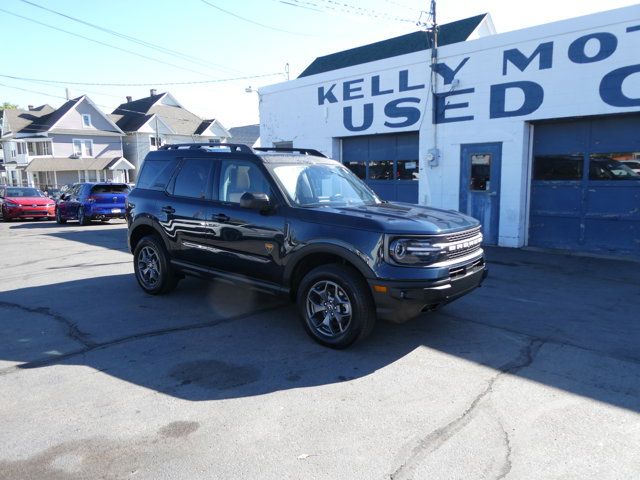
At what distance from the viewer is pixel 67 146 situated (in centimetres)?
4572

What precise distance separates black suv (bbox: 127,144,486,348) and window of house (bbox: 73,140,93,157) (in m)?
45.3

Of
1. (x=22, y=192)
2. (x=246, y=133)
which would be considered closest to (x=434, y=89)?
(x=22, y=192)

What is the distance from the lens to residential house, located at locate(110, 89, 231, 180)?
48.6 m

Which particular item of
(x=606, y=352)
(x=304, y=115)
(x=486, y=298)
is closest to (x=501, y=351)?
(x=606, y=352)

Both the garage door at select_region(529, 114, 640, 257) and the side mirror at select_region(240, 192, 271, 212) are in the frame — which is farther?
the garage door at select_region(529, 114, 640, 257)

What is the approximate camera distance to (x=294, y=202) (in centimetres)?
502

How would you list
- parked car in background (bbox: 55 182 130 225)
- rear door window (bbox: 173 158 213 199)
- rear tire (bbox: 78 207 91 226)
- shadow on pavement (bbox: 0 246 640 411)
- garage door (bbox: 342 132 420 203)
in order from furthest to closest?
rear tire (bbox: 78 207 91 226)
parked car in background (bbox: 55 182 130 225)
garage door (bbox: 342 132 420 203)
rear door window (bbox: 173 158 213 199)
shadow on pavement (bbox: 0 246 640 411)

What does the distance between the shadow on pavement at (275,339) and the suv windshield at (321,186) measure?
1440 millimetres

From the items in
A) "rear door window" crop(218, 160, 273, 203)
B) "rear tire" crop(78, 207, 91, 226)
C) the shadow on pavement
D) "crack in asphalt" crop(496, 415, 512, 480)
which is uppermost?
"rear door window" crop(218, 160, 273, 203)

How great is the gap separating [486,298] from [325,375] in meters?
3.39

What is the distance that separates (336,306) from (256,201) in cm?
133

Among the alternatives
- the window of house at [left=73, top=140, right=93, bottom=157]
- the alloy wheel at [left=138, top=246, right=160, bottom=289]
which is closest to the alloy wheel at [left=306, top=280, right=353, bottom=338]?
the alloy wheel at [left=138, top=246, right=160, bottom=289]

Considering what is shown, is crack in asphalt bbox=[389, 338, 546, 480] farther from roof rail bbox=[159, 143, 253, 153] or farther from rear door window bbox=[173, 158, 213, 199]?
rear door window bbox=[173, 158, 213, 199]

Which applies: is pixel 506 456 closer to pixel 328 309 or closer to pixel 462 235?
pixel 328 309
